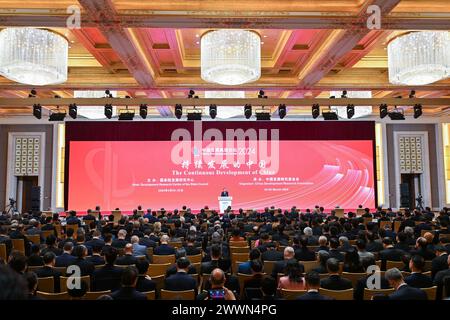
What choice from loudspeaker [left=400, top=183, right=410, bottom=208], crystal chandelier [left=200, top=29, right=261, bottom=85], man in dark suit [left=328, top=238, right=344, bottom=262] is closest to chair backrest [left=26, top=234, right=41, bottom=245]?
crystal chandelier [left=200, top=29, right=261, bottom=85]

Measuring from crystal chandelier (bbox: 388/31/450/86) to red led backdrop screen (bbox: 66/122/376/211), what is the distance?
9.82 metres

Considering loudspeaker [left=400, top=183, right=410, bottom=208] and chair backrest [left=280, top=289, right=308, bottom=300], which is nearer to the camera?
chair backrest [left=280, top=289, right=308, bottom=300]

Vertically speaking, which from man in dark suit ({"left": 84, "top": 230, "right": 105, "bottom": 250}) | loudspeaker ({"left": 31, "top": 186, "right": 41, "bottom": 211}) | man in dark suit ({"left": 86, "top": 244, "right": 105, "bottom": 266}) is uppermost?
loudspeaker ({"left": 31, "top": 186, "right": 41, "bottom": 211})

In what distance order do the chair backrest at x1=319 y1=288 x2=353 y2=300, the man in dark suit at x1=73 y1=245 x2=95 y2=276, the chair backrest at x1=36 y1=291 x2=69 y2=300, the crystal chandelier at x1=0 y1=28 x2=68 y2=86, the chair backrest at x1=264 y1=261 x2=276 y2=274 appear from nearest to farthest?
the chair backrest at x1=36 y1=291 x2=69 y2=300, the chair backrest at x1=319 y1=288 x2=353 y2=300, the man in dark suit at x1=73 y1=245 x2=95 y2=276, the chair backrest at x1=264 y1=261 x2=276 y2=274, the crystal chandelier at x1=0 y1=28 x2=68 y2=86

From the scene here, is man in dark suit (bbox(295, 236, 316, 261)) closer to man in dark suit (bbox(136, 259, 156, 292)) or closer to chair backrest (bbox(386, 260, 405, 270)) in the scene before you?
chair backrest (bbox(386, 260, 405, 270))

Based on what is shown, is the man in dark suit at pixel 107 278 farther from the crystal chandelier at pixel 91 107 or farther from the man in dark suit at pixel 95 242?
the crystal chandelier at pixel 91 107

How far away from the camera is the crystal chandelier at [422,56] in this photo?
273 inches

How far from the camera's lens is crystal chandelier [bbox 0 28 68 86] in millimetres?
6684

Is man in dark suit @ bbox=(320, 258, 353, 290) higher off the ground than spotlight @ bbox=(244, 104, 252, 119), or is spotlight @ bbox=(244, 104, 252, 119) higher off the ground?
spotlight @ bbox=(244, 104, 252, 119)

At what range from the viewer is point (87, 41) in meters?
8.71

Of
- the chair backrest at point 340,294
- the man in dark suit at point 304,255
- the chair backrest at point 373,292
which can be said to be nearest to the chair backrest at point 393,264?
the man in dark suit at point 304,255

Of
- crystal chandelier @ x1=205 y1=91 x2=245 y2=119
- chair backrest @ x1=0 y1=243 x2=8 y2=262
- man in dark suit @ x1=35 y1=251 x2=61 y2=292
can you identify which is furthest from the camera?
crystal chandelier @ x1=205 y1=91 x2=245 y2=119
